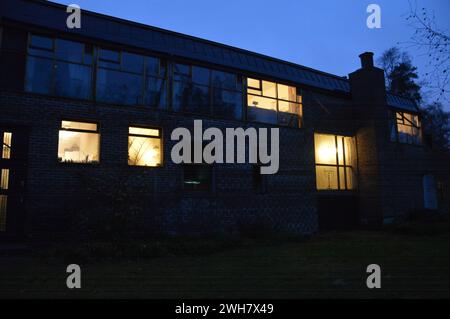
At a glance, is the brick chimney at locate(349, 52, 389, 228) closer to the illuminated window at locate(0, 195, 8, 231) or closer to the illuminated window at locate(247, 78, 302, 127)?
the illuminated window at locate(247, 78, 302, 127)

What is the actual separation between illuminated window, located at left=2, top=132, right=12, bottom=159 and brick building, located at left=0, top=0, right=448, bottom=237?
0.12 ft

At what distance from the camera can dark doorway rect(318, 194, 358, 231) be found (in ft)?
49.1

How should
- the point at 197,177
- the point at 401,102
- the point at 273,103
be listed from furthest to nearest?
1. the point at 401,102
2. the point at 273,103
3. the point at 197,177

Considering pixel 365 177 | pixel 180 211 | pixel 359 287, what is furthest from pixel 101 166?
pixel 365 177

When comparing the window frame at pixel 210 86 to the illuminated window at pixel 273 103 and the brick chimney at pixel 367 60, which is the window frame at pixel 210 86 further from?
the brick chimney at pixel 367 60

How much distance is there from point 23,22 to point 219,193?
7.91m

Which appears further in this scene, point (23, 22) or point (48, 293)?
point (23, 22)

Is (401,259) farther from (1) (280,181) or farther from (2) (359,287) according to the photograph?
(1) (280,181)

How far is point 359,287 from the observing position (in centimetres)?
512

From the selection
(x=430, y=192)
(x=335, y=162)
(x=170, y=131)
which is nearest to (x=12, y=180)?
(x=170, y=131)

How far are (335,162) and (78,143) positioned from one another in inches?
440

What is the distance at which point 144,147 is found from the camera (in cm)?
1121

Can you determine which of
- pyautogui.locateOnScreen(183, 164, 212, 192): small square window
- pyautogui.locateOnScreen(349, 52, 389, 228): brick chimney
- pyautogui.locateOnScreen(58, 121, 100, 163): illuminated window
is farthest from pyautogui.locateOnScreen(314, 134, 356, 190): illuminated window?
pyautogui.locateOnScreen(58, 121, 100, 163): illuminated window

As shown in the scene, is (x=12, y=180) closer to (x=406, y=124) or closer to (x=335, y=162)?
(x=335, y=162)
